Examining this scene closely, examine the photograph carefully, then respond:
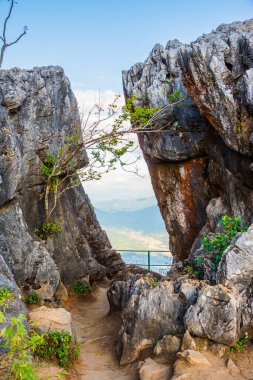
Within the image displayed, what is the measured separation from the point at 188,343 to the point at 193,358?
0.61 meters

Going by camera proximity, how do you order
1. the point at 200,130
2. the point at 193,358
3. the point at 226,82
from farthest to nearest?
1. the point at 200,130
2. the point at 226,82
3. the point at 193,358

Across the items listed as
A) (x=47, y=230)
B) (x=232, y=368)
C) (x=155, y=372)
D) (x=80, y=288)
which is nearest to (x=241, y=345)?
(x=232, y=368)

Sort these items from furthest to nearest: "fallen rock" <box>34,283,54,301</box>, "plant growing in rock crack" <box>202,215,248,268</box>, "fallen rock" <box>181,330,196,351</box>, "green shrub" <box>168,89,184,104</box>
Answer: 1. "green shrub" <box>168,89,184,104</box>
2. "fallen rock" <box>34,283,54,301</box>
3. "plant growing in rock crack" <box>202,215,248,268</box>
4. "fallen rock" <box>181,330,196,351</box>

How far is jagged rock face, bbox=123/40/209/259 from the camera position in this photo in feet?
66.9

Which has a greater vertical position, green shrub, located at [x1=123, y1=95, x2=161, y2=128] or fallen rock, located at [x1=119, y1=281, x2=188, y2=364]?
green shrub, located at [x1=123, y1=95, x2=161, y2=128]

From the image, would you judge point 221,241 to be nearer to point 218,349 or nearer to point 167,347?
point 218,349

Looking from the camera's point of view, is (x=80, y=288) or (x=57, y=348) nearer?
(x=57, y=348)

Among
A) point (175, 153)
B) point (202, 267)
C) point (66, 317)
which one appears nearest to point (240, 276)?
point (202, 267)

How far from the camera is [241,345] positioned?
9.74 meters

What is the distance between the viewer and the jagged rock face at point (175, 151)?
66.9ft

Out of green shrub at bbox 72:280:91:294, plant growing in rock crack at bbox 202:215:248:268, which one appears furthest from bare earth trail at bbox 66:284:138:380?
plant growing in rock crack at bbox 202:215:248:268

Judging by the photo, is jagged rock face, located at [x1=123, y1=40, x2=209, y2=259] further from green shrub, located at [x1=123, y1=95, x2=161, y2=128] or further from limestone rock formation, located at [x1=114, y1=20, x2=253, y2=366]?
green shrub, located at [x1=123, y1=95, x2=161, y2=128]

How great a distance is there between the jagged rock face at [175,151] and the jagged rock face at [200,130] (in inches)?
2.2

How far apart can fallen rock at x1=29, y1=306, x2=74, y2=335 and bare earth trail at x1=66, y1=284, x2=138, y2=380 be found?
107 centimetres
